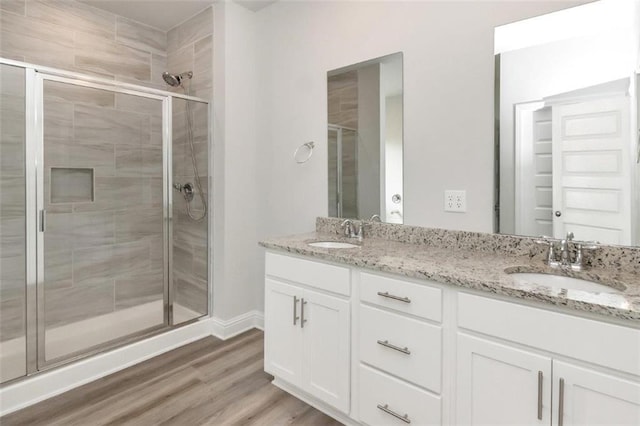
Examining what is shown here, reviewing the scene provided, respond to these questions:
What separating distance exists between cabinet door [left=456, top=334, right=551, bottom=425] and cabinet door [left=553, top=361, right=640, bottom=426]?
3cm

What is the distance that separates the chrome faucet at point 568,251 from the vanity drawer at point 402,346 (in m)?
0.62

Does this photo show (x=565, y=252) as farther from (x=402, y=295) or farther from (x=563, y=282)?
(x=402, y=295)

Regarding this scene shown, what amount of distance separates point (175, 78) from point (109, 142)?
751 millimetres

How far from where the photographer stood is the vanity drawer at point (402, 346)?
4.54 feet

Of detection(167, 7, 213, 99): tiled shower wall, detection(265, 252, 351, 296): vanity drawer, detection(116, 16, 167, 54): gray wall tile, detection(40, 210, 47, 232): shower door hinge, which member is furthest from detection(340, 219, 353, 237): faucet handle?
detection(116, 16, 167, 54): gray wall tile

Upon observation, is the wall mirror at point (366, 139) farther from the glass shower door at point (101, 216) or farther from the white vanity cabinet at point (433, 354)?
the glass shower door at point (101, 216)

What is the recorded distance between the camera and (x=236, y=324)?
2.80 meters

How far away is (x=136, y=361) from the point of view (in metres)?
2.33

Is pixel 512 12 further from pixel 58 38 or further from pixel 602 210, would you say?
pixel 58 38

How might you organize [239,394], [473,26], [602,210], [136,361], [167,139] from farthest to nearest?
[167,139]
[136,361]
[239,394]
[473,26]
[602,210]

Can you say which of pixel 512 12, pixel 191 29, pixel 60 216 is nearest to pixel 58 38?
pixel 191 29

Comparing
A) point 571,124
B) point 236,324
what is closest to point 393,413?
point 571,124

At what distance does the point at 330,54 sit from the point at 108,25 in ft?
6.25

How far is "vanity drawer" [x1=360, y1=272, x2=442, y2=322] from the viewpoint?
1.37 m
